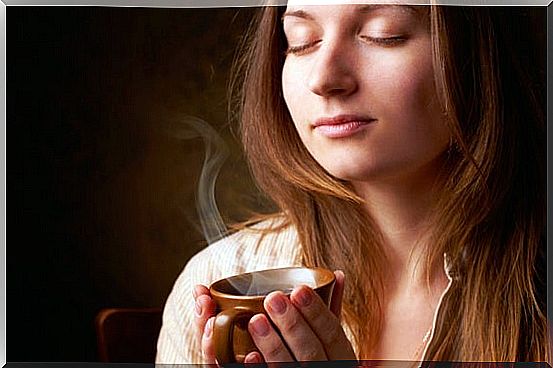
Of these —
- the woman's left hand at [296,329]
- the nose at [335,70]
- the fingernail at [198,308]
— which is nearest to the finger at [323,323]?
the woman's left hand at [296,329]

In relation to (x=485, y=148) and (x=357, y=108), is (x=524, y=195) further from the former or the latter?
(x=357, y=108)

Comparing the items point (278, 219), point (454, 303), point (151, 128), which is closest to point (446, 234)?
point (454, 303)

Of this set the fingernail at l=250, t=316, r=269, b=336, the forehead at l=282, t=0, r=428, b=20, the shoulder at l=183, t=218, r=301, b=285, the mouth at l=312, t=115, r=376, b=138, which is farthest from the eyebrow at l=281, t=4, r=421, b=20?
the fingernail at l=250, t=316, r=269, b=336

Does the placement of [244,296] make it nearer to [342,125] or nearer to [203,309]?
[203,309]

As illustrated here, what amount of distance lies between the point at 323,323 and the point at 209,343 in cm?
12

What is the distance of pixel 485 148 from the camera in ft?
3.45

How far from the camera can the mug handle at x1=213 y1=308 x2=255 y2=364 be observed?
1.01m

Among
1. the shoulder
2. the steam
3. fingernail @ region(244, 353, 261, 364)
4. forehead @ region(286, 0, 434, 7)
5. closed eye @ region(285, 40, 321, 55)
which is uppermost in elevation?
forehead @ region(286, 0, 434, 7)

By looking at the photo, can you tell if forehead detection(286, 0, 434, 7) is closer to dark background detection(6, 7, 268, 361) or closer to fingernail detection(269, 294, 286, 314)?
dark background detection(6, 7, 268, 361)

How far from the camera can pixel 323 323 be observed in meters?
1.02

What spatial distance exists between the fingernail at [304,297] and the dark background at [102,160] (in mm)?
111

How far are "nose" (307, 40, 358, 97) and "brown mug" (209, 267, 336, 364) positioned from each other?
0.20m

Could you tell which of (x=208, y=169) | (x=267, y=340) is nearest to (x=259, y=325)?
(x=267, y=340)

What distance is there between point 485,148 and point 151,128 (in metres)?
0.36
